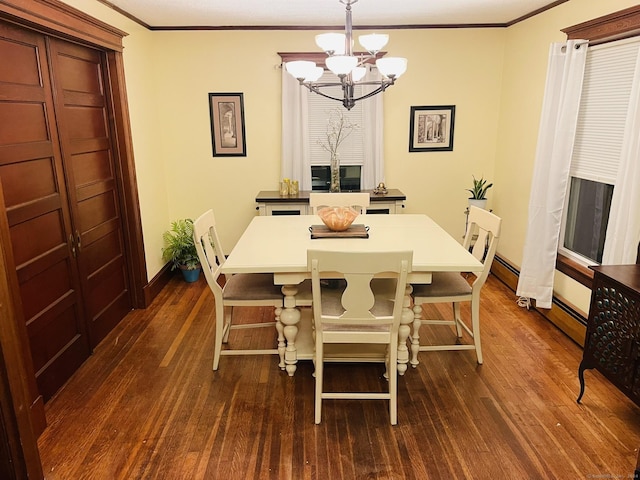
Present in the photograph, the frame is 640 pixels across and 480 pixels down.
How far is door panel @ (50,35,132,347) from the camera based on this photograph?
286 centimetres

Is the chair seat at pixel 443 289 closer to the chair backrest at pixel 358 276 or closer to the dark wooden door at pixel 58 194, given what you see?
the chair backrest at pixel 358 276

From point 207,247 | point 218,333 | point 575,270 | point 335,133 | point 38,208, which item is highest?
point 335,133

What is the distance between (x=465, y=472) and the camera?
2.05 meters

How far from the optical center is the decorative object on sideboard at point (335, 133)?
4512 millimetres

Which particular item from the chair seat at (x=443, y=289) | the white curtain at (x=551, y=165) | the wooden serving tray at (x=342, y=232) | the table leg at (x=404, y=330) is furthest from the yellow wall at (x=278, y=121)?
the table leg at (x=404, y=330)

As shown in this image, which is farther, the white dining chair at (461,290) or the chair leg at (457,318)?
the chair leg at (457,318)

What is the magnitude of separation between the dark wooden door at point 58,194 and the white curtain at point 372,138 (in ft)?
7.66

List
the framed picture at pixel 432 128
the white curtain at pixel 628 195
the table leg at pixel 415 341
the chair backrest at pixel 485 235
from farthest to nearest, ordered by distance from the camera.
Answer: the framed picture at pixel 432 128
the table leg at pixel 415 341
the chair backrest at pixel 485 235
the white curtain at pixel 628 195

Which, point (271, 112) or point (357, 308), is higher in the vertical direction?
point (271, 112)

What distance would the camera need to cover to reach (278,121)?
4.56 m

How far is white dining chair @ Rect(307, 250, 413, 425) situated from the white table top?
9.2 inches

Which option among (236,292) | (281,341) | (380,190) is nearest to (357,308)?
(281,341)

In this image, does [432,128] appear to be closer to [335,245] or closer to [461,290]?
[461,290]

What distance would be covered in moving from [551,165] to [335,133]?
2.03 metres
